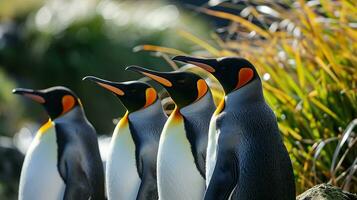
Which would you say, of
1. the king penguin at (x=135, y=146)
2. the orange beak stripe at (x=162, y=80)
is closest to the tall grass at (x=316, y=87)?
the king penguin at (x=135, y=146)

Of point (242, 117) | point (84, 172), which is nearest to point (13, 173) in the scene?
point (84, 172)

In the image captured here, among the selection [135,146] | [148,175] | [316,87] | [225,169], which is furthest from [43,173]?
[225,169]

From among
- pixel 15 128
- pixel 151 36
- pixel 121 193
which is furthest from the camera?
pixel 151 36

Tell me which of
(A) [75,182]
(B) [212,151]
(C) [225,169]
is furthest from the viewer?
(A) [75,182]

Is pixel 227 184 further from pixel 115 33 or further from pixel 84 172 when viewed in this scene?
pixel 115 33

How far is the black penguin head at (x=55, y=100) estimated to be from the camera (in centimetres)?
662

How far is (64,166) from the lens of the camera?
20.9 feet

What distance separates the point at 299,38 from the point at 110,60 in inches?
512

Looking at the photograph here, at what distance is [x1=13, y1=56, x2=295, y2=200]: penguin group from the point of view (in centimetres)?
480

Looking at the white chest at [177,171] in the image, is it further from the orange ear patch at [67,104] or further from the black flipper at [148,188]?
the orange ear patch at [67,104]

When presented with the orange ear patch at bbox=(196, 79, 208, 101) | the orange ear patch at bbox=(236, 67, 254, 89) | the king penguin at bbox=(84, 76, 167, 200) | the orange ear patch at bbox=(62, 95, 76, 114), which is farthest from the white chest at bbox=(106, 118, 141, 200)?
the orange ear patch at bbox=(236, 67, 254, 89)

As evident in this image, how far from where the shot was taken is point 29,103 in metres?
19.2

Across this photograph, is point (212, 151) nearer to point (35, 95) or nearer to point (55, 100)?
point (55, 100)

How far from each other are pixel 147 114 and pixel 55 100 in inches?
34.1
